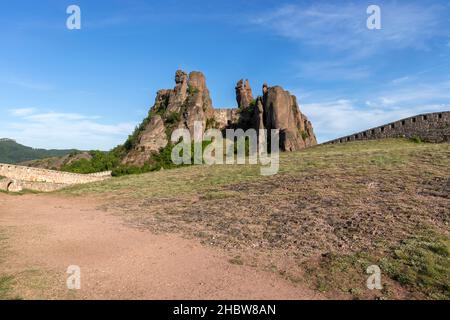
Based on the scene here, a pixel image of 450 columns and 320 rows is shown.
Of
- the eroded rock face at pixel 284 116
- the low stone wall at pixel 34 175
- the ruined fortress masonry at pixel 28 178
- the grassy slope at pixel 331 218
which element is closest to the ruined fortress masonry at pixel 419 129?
the grassy slope at pixel 331 218

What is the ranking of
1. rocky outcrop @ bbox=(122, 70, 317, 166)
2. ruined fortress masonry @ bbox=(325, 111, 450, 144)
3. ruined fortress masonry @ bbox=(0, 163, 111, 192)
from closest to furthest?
ruined fortress masonry @ bbox=(0, 163, 111, 192) → ruined fortress masonry @ bbox=(325, 111, 450, 144) → rocky outcrop @ bbox=(122, 70, 317, 166)

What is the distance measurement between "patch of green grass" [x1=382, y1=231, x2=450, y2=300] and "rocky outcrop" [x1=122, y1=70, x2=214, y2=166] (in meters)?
52.3

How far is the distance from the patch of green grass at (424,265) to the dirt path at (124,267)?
2354mm

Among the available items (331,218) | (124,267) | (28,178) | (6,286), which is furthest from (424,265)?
(28,178)

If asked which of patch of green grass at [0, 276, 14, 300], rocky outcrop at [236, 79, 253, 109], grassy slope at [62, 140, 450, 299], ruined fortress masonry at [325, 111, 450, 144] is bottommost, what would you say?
patch of green grass at [0, 276, 14, 300]

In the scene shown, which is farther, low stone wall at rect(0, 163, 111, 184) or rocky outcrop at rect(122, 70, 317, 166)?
rocky outcrop at rect(122, 70, 317, 166)

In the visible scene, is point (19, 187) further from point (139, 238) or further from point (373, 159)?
point (373, 159)

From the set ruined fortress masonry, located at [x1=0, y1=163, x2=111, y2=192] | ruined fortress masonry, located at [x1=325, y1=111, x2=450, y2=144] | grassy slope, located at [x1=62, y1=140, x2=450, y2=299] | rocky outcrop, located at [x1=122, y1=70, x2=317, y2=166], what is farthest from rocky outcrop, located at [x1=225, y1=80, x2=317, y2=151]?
ruined fortress masonry, located at [x1=0, y1=163, x2=111, y2=192]

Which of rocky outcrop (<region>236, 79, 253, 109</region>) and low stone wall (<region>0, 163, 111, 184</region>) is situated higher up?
rocky outcrop (<region>236, 79, 253, 109</region>)

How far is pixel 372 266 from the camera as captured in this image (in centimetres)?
846

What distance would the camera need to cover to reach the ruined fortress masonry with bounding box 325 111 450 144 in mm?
31953

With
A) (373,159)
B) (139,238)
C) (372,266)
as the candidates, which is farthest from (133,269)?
(373,159)

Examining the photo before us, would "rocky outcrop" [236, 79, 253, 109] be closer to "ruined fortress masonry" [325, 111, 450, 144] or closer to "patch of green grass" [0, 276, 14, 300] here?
"ruined fortress masonry" [325, 111, 450, 144]

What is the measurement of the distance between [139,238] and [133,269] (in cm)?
303
